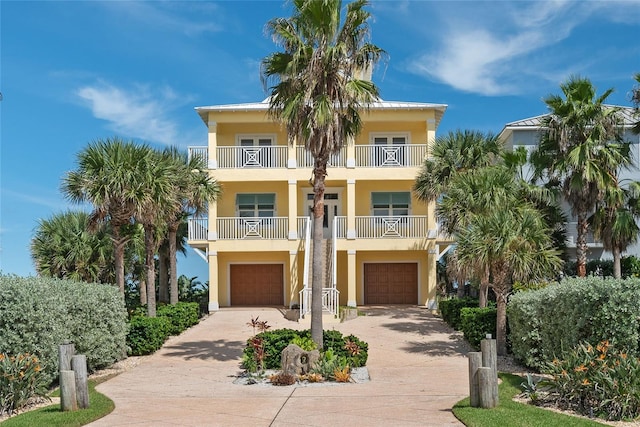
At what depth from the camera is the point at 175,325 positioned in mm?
21766

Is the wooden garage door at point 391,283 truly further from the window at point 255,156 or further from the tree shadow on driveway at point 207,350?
the tree shadow on driveway at point 207,350

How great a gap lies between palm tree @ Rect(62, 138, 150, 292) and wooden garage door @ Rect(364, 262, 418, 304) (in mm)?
14304

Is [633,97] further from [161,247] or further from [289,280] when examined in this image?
[161,247]

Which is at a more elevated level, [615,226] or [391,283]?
[615,226]

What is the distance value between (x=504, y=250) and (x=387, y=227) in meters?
13.2

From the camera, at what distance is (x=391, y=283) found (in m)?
30.9

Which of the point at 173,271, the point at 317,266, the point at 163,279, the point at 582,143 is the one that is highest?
the point at 582,143

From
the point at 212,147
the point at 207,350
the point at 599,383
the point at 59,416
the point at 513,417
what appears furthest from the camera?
the point at 212,147

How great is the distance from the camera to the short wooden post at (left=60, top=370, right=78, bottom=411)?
11000 mm

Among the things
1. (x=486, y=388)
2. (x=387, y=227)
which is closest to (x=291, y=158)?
(x=387, y=227)

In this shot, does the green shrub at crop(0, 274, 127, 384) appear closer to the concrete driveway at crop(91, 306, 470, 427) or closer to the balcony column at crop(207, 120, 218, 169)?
the concrete driveway at crop(91, 306, 470, 427)

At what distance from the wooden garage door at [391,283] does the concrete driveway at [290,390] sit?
863 centimetres

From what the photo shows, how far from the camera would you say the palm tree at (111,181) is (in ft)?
59.6

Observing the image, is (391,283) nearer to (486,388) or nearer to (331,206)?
(331,206)
